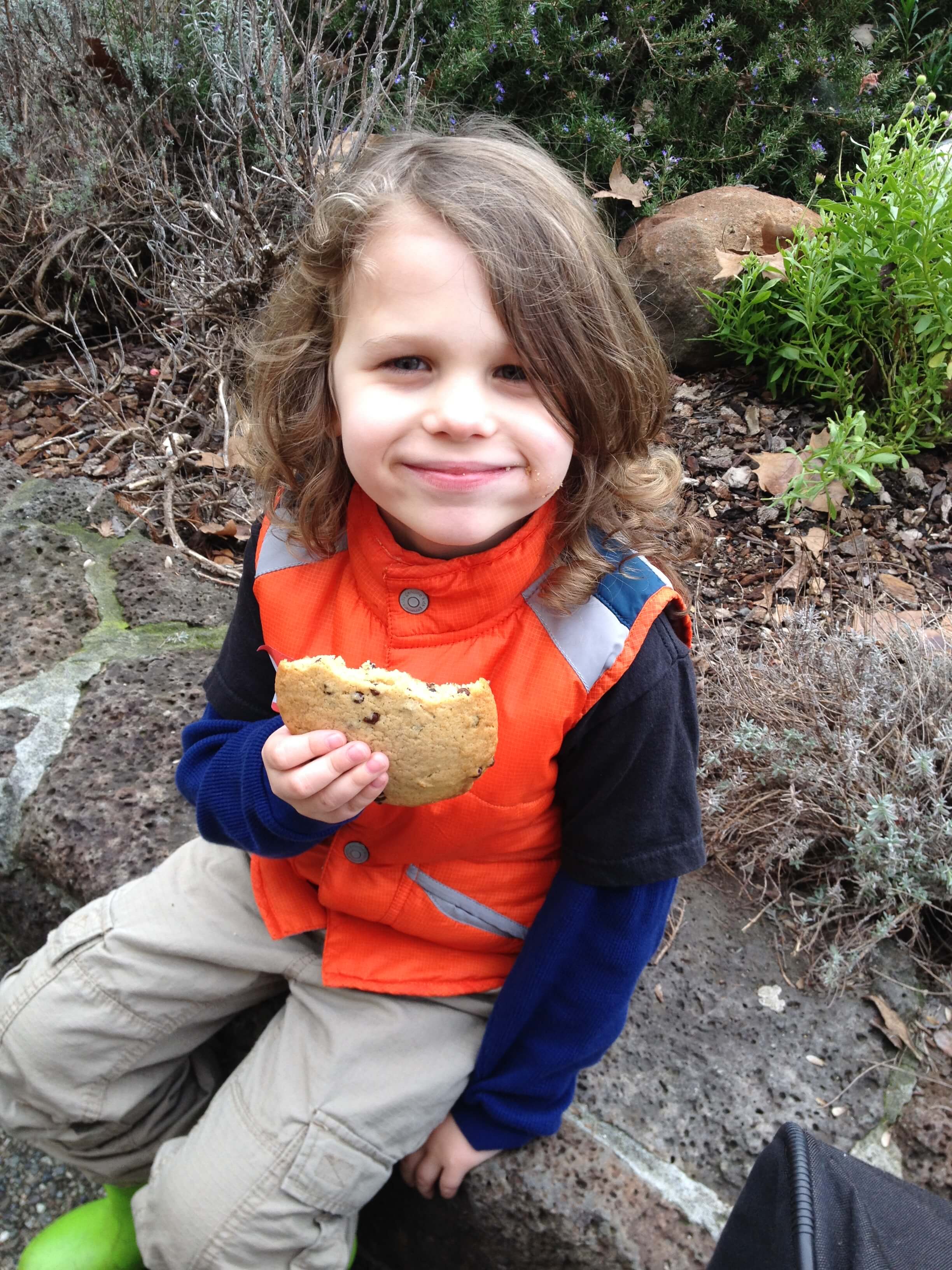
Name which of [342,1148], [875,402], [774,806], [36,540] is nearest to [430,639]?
[342,1148]

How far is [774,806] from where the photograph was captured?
2062 millimetres

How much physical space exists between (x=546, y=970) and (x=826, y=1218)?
0.51m

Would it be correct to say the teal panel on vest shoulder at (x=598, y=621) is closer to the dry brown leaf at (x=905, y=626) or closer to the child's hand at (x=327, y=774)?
the child's hand at (x=327, y=774)

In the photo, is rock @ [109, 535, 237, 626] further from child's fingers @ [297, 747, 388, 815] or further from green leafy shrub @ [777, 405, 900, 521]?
green leafy shrub @ [777, 405, 900, 521]

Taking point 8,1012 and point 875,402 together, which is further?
point 875,402

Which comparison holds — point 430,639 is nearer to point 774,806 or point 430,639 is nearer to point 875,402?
point 774,806

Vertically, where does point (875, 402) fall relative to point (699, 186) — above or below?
below

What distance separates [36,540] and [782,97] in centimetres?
360

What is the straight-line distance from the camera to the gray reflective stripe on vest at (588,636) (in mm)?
1429

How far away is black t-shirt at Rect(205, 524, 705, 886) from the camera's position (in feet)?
4.72

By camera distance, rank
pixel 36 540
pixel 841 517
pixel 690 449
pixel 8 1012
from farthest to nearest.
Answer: pixel 690 449 → pixel 841 517 → pixel 36 540 → pixel 8 1012

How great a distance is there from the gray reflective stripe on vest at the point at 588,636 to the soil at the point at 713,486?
139 cm

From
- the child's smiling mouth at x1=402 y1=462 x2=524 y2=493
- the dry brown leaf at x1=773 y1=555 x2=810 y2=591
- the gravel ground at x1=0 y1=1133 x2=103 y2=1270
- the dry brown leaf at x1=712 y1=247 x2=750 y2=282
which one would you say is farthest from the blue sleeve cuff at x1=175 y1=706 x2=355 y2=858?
the dry brown leaf at x1=712 y1=247 x2=750 y2=282

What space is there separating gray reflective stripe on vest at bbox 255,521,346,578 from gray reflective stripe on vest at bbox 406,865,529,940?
1.71 ft
